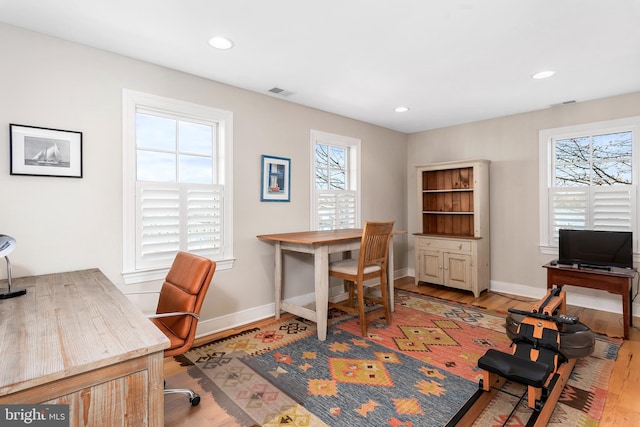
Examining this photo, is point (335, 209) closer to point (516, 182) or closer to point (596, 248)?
point (516, 182)

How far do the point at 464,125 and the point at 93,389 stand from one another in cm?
498

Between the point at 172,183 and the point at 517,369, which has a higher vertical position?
the point at 172,183

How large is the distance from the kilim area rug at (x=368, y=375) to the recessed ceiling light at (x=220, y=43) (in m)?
2.39

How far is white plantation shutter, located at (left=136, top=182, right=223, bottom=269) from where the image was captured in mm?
2625

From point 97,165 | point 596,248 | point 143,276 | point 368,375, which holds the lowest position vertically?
point 368,375

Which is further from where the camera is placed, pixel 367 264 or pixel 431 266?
pixel 431 266

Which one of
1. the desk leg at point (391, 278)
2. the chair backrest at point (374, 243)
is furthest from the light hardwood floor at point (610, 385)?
the chair backrest at point (374, 243)

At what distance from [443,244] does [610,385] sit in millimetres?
2412

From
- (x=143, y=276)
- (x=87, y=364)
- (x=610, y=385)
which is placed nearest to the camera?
(x=87, y=364)

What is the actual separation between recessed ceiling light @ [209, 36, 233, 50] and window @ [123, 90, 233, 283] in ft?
2.25

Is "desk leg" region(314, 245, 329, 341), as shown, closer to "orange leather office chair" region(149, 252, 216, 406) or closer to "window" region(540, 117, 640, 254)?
"orange leather office chair" region(149, 252, 216, 406)

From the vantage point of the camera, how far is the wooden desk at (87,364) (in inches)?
35.9

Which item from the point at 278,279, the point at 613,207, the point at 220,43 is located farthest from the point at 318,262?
the point at 613,207

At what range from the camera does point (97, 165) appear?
2.41 m
